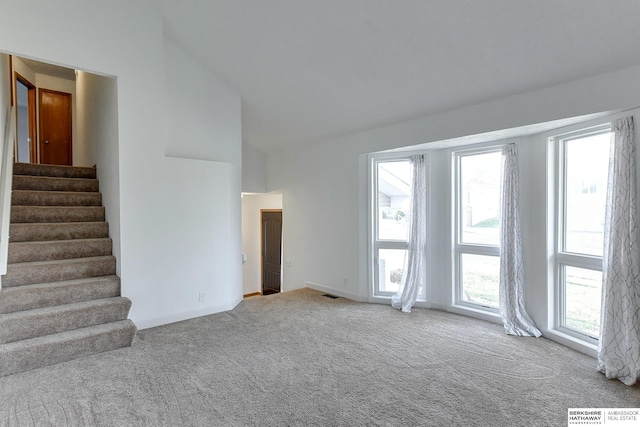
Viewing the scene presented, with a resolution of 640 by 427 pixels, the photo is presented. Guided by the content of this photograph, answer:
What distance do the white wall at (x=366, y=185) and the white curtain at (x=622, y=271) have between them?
1.40 ft

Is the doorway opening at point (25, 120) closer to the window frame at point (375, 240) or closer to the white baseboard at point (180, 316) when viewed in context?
the white baseboard at point (180, 316)

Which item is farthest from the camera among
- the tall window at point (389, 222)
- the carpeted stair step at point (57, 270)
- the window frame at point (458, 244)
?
the tall window at point (389, 222)

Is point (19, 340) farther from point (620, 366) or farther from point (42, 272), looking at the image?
point (620, 366)

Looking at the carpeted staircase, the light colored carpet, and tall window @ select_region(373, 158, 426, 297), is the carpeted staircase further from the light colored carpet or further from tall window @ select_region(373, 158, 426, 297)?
tall window @ select_region(373, 158, 426, 297)

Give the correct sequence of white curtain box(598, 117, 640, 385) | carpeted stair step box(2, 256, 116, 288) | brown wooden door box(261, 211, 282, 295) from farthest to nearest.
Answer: brown wooden door box(261, 211, 282, 295) < carpeted stair step box(2, 256, 116, 288) < white curtain box(598, 117, 640, 385)

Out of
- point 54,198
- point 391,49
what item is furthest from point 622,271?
point 54,198

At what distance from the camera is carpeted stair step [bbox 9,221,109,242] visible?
3.88 metres

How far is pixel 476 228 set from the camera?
4.45 metres

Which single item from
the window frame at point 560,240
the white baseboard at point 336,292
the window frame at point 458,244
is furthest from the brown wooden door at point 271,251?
the window frame at point 560,240

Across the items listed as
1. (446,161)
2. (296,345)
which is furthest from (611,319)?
(296,345)

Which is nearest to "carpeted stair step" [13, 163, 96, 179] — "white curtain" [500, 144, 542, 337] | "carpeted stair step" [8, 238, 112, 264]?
"carpeted stair step" [8, 238, 112, 264]

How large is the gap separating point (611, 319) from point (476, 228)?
5.90ft

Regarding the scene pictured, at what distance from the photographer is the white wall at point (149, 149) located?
137 inches

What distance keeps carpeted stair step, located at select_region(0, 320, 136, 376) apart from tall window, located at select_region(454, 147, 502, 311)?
408 cm
